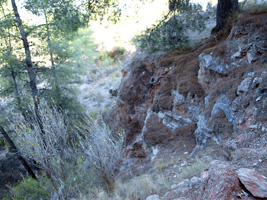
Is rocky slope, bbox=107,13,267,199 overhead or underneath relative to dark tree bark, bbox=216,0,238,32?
underneath

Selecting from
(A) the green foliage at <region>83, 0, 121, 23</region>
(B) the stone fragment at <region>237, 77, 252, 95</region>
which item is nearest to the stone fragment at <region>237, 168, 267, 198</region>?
(B) the stone fragment at <region>237, 77, 252, 95</region>

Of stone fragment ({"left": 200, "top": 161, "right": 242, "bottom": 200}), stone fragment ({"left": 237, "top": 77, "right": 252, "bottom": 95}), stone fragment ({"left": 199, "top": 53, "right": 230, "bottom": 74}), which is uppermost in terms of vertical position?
stone fragment ({"left": 199, "top": 53, "right": 230, "bottom": 74})

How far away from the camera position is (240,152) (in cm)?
317

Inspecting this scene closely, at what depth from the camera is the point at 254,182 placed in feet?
7.40

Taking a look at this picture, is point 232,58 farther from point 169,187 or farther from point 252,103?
point 169,187

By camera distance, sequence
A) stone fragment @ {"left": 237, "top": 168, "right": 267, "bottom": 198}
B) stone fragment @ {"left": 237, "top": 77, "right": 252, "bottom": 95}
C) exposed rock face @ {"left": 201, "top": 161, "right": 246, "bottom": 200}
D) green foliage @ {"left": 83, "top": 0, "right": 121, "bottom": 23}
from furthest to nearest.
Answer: green foliage @ {"left": 83, "top": 0, "right": 121, "bottom": 23}
stone fragment @ {"left": 237, "top": 77, "right": 252, "bottom": 95}
exposed rock face @ {"left": 201, "top": 161, "right": 246, "bottom": 200}
stone fragment @ {"left": 237, "top": 168, "right": 267, "bottom": 198}

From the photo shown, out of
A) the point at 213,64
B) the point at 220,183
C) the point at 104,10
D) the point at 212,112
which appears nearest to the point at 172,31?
the point at 213,64

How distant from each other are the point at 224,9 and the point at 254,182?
5260 mm

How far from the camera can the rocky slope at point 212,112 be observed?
2.73 meters

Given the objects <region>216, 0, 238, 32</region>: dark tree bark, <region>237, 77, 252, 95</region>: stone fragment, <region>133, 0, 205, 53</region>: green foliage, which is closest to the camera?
<region>237, 77, 252, 95</region>: stone fragment

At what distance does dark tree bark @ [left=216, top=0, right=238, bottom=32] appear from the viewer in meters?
5.89

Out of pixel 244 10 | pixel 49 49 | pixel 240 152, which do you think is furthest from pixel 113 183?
pixel 49 49

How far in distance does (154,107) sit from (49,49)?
18.9ft

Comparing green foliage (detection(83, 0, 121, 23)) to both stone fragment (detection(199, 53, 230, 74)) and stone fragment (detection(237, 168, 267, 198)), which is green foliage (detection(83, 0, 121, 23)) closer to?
stone fragment (detection(199, 53, 230, 74))
